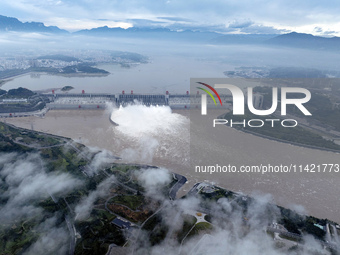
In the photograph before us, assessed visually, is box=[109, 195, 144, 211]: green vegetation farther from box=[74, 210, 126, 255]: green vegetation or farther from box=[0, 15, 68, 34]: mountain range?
box=[0, 15, 68, 34]: mountain range

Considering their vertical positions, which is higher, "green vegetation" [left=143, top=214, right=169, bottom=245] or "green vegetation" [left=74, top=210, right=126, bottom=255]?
"green vegetation" [left=74, top=210, right=126, bottom=255]

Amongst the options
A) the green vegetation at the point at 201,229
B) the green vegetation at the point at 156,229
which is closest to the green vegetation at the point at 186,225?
the green vegetation at the point at 201,229

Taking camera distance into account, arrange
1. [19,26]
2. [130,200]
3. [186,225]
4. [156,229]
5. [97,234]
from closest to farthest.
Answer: [97,234] → [156,229] → [186,225] → [130,200] → [19,26]

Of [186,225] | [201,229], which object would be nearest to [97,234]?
[186,225]

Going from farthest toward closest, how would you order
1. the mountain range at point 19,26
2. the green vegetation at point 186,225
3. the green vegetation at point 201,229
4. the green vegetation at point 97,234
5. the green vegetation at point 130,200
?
the mountain range at point 19,26, the green vegetation at point 130,200, the green vegetation at point 201,229, the green vegetation at point 186,225, the green vegetation at point 97,234

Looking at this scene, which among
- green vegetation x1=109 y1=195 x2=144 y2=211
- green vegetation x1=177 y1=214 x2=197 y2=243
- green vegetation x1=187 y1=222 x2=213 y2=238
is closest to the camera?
green vegetation x1=177 y1=214 x2=197 y2=243

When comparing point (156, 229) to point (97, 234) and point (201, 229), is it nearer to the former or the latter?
point (201, 229)

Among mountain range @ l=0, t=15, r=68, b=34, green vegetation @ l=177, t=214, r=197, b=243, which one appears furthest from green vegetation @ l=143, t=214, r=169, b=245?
mountain range @ l=0, t=15, r=68, b=34

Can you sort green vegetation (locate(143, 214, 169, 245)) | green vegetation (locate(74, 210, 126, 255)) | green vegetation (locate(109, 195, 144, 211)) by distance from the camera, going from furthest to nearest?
green vegetation (locate(109, 195, 144, 211)), green vegetation (locate(143, 214, 169, 245)), green vegetation (locate(74, 210, 126, 255))

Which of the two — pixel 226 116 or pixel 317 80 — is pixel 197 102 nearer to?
pixel 226 116

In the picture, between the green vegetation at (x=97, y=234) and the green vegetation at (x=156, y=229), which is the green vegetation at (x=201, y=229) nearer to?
the green vegetation at (x=156, y=229)

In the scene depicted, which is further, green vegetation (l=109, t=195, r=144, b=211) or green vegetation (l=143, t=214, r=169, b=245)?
green vegetation (l=109, t=195, r=144, b=211)
